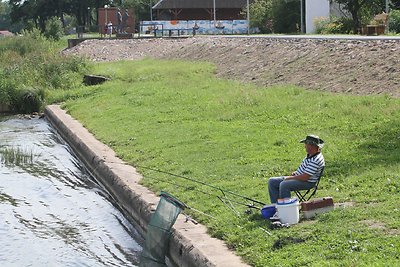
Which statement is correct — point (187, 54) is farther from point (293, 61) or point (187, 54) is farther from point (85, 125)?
point (85, 125)

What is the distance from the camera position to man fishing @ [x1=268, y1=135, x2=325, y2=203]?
10.7 meters

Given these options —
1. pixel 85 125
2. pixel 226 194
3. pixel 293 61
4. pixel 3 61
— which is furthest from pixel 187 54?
pixel 226 194

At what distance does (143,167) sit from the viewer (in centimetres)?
Result: 1603

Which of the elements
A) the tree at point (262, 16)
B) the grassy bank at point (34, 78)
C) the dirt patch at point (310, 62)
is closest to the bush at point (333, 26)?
the dirt patch at point (310, 62)

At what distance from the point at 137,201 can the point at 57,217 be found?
2131 mm

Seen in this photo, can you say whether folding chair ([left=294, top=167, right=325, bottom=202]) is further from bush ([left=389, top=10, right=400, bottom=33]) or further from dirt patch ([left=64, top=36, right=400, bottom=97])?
bush ([left=389, top=10, right=400, bottom=33])

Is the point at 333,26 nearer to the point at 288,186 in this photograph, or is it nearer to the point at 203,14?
the point at 203,14

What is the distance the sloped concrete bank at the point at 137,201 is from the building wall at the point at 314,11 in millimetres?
34910

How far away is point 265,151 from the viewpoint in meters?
15.2

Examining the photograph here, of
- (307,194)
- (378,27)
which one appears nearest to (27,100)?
(378,27)

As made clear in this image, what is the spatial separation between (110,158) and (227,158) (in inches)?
153

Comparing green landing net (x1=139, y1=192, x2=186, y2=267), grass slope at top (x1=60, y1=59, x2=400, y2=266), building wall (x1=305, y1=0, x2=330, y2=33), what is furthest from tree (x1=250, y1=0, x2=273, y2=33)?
green landing net (x1=139, y1=192, x2=186, y2=267)

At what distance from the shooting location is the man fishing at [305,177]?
10.7 meters

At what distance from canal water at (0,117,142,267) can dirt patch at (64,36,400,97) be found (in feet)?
24.7
